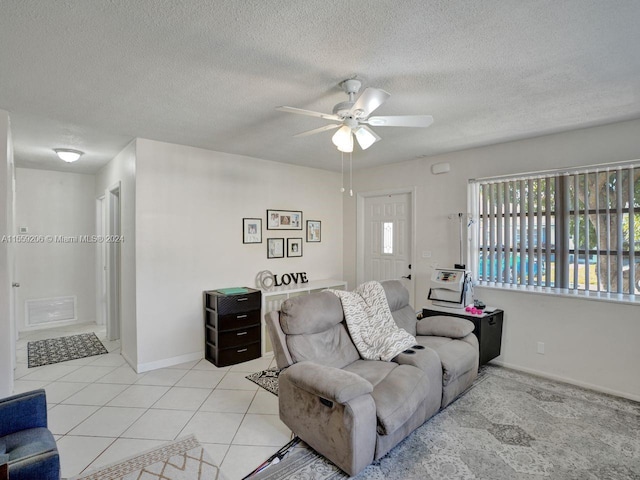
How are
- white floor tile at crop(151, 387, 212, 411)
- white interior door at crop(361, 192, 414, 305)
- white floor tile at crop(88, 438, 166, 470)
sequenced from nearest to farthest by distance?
white floor tile at crop(88, 438, 166, 470) → white floor tile at crop(151, 387, 212, 411) → white interior door at crop(361, 192, 414, 305)

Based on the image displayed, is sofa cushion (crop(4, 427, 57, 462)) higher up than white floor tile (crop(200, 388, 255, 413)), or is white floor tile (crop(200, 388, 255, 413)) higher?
sofa cushion (crop(4, 427, 57, 462))

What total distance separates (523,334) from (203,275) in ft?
12.1

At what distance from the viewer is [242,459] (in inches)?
86.1

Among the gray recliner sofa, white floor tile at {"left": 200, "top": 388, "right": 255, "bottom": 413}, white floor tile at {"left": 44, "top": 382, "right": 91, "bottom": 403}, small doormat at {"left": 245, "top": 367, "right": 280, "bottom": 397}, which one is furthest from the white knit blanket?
white floor tile at {"left": 44, "top": 382, "right": 91, "bottom": 403}

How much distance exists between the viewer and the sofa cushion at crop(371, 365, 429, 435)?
2.04 m

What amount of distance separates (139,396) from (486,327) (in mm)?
3448

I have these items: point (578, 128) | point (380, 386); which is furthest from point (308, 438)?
point (578, 128)

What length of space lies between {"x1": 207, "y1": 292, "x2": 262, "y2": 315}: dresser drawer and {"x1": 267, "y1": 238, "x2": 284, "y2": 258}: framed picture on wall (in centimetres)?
77

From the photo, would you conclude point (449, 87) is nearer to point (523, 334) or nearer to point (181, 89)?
point (181, 89)

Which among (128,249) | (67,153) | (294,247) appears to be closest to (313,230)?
(294,247)

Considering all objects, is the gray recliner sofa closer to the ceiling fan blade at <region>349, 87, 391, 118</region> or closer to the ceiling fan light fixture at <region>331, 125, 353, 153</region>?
the ceiling fan light fixture at <region>331, 125, 353, 153</region>

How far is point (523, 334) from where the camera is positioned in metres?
3.64

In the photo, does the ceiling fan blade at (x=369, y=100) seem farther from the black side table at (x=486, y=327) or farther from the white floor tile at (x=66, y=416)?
the white floor tile at (x=66, y=416)

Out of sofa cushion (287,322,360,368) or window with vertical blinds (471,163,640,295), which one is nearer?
sofa cushion (287,322,360,368)
